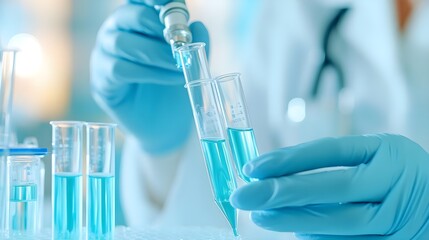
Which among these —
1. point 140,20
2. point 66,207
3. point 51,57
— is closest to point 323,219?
point 66,207

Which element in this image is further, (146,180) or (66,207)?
(146,180)

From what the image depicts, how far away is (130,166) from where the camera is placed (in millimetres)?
1898

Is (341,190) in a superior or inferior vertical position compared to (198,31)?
inferior

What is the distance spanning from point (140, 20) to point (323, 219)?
0.62 metres

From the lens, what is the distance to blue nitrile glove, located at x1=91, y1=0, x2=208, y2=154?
133 centimetres

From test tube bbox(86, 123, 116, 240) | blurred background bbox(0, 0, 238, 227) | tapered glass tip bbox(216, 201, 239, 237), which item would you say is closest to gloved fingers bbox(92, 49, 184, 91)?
test tube bbox(86, 123, 116, 240)

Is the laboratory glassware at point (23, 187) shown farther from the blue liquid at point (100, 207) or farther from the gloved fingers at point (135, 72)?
the gloved fingers at point (135, 72)

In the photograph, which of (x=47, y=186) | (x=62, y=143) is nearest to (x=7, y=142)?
(x=62, y=143)

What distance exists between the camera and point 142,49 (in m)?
1.33

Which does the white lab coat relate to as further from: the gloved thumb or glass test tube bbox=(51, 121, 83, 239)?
glass test tube bbox=(51, 121, 83, 239)

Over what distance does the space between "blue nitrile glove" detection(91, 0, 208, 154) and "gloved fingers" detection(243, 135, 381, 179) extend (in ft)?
1.40

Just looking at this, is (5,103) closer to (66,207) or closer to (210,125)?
(66,207)

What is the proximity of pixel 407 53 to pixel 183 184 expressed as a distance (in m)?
0.76

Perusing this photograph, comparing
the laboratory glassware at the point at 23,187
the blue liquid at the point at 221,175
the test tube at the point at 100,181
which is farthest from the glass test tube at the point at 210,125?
the laboratory glassware at the point at 23,187
